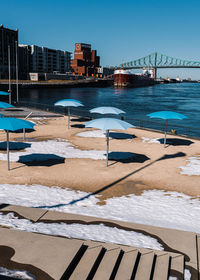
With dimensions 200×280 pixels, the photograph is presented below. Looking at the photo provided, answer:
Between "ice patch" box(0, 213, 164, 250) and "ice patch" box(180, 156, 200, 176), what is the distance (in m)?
6.99

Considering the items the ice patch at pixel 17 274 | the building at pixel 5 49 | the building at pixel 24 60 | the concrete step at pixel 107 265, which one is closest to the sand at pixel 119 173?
the concrete step at pixel 107 265

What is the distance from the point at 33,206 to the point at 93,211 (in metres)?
2.16

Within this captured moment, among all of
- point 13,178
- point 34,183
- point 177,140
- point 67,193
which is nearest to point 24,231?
point 67,193

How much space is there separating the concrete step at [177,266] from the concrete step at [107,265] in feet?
4.23

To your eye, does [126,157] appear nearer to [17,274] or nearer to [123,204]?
[123,204]

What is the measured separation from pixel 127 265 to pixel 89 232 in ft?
6.11

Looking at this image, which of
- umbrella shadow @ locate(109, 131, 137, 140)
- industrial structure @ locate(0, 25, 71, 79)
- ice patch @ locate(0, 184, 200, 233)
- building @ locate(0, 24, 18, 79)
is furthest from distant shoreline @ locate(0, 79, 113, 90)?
ice patch @ locate(0, 184, 200, 233)

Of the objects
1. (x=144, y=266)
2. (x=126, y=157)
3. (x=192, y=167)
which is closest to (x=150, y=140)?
(x=126, y=157)

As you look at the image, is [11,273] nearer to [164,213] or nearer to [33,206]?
[33,206]

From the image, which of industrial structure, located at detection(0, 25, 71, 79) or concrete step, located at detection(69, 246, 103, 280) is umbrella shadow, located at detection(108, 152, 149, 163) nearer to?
concrete step, located at detection(69, 246, 103, 280)

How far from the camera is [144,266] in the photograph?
20.4 ft

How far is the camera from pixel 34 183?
11.8m

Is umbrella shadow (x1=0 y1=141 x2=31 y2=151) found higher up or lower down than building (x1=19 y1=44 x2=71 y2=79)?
lower down

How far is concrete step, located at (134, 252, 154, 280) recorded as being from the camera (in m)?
5.93
